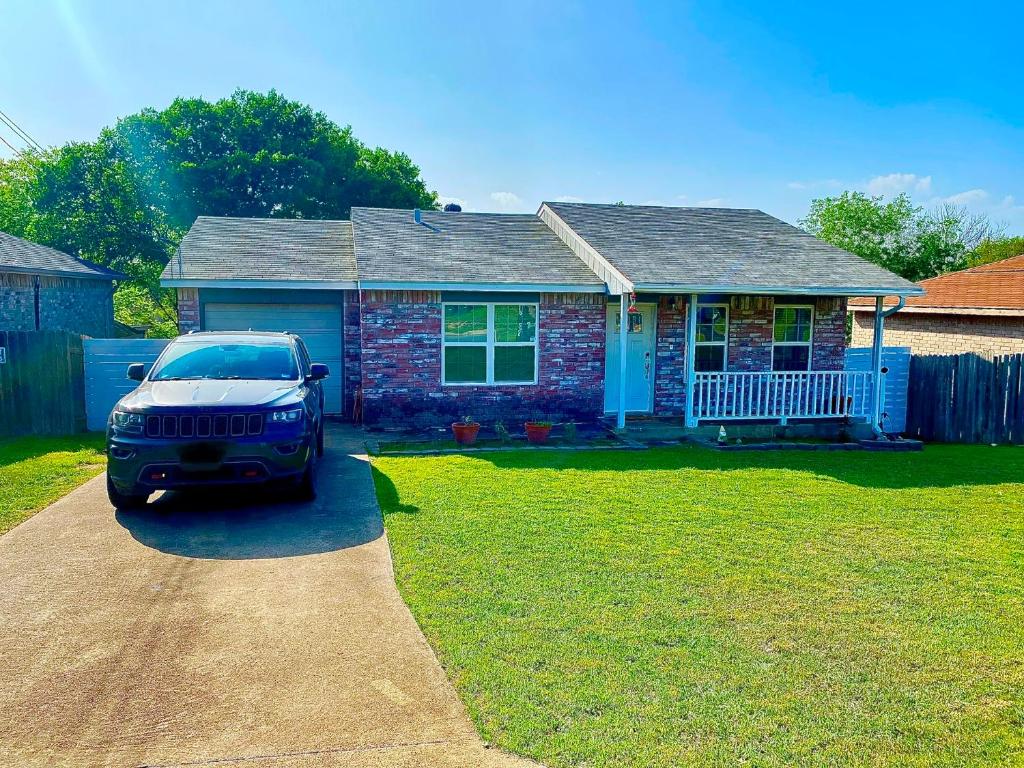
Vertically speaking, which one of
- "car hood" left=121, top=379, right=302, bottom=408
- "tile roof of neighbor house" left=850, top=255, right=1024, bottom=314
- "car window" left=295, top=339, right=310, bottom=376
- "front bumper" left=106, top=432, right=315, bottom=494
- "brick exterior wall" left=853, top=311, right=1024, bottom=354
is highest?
"tile roof of neighbor house" left=850, top=255, right=1024, bottom=314

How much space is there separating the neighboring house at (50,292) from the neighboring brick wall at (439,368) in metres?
7.71

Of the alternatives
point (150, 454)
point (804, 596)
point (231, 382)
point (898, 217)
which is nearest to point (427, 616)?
point (804, 596)

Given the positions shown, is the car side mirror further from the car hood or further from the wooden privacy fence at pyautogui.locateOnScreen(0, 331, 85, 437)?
the wooden privacy fence at pyautogui.locateOnScreen(0, 331, 85, 437)

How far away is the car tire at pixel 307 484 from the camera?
303 inches

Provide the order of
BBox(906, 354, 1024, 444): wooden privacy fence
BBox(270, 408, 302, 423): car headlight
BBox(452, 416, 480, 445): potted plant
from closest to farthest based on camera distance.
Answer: BBox(270, 408, 302, 423): car headlight
BBox(452, 416, 480, 445): potted plant
BBox(906, 354, 1024, 444): wooden privacy fence

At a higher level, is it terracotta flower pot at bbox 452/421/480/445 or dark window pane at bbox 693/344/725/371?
dark window pane at bbox 693/344/725/371

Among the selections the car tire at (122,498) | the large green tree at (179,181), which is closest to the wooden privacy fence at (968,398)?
the car tire at (122,498)

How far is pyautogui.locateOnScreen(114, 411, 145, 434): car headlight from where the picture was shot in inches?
281

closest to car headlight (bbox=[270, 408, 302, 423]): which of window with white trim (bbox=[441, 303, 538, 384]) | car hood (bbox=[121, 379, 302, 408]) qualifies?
car hood (bbox=[121, 379, 302, 408])

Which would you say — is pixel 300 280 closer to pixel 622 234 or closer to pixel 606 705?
pixel 622 234

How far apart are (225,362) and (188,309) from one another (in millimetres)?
4851

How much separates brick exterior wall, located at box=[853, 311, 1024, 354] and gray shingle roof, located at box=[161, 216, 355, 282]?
44.6 feet

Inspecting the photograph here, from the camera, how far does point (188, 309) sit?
1270 cm

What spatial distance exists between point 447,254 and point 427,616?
9.31 meters
